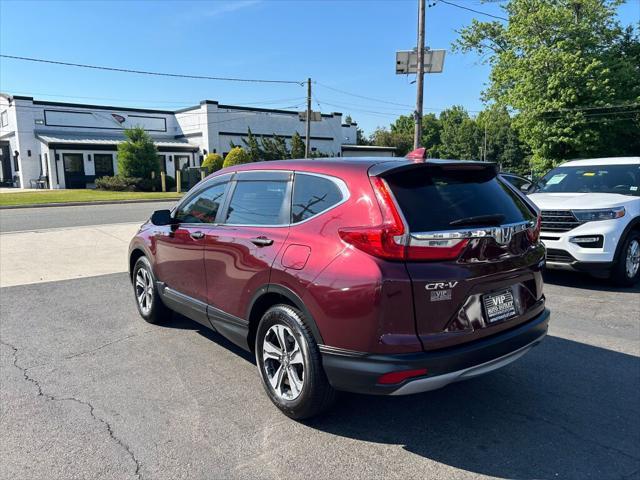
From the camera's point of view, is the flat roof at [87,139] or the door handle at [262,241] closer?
the door handle at [262,241]

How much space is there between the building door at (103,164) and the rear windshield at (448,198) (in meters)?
38.9

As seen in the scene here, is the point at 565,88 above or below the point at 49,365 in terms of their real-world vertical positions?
above

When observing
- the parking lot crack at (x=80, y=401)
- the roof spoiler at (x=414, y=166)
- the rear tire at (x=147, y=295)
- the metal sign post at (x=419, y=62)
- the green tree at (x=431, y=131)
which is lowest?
the parking lot crack at (x=80, y=401)

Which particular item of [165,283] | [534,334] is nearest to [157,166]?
[165,283]

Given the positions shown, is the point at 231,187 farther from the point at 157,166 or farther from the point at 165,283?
the point at 157,166

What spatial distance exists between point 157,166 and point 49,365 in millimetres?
31885

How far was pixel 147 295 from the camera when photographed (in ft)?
17.4

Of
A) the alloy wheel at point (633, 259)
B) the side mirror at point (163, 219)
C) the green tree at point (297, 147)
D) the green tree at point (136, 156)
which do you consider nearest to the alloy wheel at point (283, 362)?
the side mirror at point (163, 219)

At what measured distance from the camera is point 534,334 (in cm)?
332

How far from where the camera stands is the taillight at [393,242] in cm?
271

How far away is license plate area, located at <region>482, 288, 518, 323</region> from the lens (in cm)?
297

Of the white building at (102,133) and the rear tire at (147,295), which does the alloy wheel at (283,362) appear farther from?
the white building at (102,133)

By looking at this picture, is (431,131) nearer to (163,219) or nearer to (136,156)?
(136,156)

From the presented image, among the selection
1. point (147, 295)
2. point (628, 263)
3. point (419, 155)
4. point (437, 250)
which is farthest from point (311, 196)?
point (628, 263)
